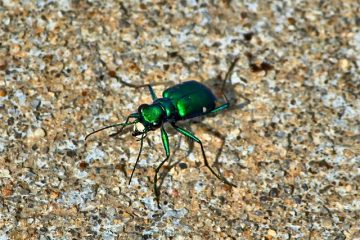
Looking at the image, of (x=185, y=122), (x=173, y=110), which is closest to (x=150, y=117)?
(x=173, y=110)

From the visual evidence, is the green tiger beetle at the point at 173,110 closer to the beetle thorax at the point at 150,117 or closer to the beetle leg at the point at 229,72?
the beetle thorax at the point at 150,117

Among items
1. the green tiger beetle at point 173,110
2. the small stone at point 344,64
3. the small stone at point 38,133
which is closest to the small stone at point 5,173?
the small stone at point 38,133

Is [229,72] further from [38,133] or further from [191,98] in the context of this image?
[38,133]

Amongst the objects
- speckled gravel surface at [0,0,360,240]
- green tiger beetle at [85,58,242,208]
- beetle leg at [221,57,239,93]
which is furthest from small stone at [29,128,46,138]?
beetle leg at [221,57,239,93]

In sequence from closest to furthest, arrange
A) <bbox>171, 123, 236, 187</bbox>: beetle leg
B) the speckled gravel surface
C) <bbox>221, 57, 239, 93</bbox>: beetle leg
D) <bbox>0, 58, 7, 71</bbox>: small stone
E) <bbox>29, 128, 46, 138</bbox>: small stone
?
the speckled gravel surface, <bbox>171, 123, 236, 187</bbox>: beetle leg, <bbox>29, 128, 46, 138</bbox>: small stone, <bbox>0, 58, 7, 71</bbox>: small stone, <bbox>221, 57, 239, 93</bbox>: beetle leg

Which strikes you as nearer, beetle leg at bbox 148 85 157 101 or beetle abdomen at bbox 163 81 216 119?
beetle abdomen at bbox 163 81 216 119

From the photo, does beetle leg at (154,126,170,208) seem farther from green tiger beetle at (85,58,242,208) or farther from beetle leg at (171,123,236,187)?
beetle leg at (171,123,236,187)

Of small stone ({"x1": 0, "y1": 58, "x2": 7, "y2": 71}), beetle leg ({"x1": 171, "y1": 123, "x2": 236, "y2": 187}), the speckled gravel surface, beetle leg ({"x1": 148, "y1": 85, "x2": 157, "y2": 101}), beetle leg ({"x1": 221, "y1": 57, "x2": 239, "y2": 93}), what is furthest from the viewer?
beetle leg ({"x1": 221, "y1": 57, "x2": 239, "y2": 93})

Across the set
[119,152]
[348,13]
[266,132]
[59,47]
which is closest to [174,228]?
[119,152]
